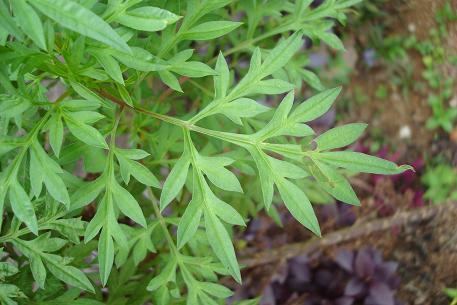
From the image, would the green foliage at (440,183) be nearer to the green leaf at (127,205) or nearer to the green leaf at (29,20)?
the green leaf at (127,205)

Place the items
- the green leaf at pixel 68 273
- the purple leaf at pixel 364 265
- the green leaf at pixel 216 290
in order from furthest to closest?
the purple leaf at pixel 364 265, the green leaf at pixel 216 290, the green leaf at pixel 68 273

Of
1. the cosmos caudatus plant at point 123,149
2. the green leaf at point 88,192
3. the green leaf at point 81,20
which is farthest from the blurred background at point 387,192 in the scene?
the green leaf at point 81,20

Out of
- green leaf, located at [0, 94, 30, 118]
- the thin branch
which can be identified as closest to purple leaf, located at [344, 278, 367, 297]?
the thin branch

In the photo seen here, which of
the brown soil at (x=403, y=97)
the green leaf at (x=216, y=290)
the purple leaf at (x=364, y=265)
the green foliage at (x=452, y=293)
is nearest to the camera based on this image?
the green leaf at (x=216, y=290)

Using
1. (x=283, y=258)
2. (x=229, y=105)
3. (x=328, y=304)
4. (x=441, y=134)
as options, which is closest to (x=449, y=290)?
(x=328, y=304)

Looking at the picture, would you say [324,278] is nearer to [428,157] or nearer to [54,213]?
[428,157]

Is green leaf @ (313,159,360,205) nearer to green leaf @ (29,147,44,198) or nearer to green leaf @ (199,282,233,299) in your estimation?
A: green leaf @ (199,282,233,299)

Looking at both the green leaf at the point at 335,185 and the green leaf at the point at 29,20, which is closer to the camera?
the green leaf at the point at 29,20
